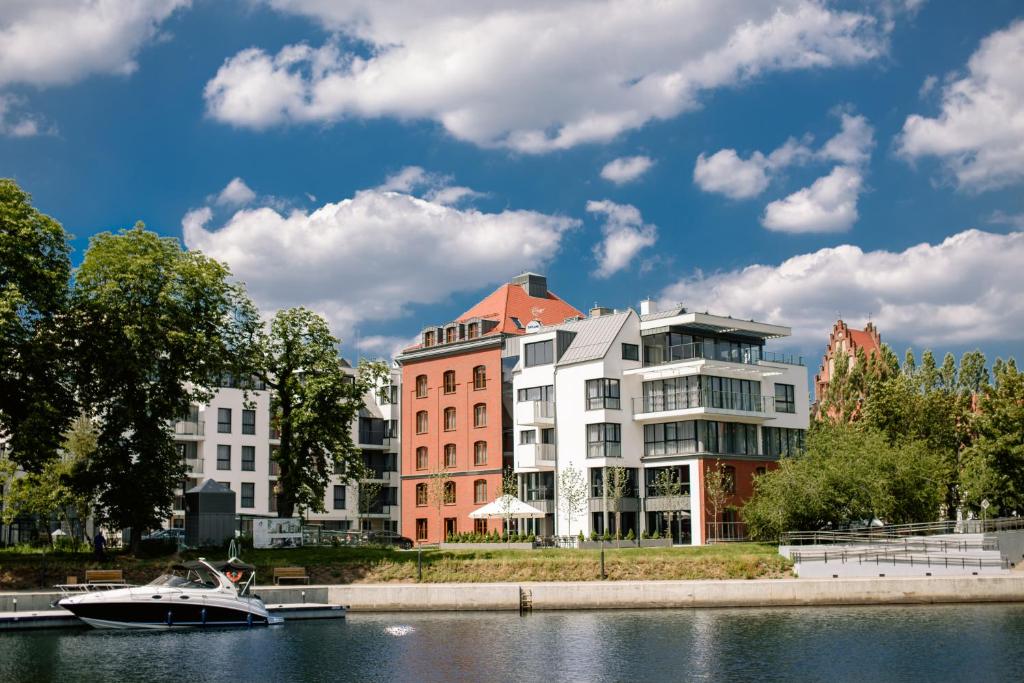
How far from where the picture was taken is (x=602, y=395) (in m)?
70.1

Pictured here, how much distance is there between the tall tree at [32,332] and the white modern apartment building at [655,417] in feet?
104

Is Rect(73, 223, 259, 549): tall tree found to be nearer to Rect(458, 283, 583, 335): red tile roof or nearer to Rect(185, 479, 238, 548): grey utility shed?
Rect(185, 479, 238, 548): grey utility shed

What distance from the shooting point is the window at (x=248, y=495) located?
90.2 meters

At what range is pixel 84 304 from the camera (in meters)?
51.3

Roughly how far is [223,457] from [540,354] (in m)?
29.8

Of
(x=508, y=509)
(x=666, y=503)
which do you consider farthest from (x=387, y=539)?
(x=666, y=503)

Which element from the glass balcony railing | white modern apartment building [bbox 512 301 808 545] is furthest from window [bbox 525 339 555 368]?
the glass balcony railing

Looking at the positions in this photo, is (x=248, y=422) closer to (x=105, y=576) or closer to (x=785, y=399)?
(x=785, y=399)

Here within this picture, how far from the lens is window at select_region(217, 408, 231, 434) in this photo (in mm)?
89500

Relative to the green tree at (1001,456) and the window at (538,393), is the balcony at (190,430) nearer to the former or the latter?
the window at (538,393)

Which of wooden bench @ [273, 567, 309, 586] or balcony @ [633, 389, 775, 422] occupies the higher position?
balcony @ [633, 389, 775, 422]

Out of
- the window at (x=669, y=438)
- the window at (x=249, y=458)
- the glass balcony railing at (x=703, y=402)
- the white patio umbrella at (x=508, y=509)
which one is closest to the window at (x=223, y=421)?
the window at (x=249, y=458)

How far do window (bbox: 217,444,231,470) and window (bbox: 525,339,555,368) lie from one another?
1114 inches

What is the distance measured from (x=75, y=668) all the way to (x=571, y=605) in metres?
20.4
